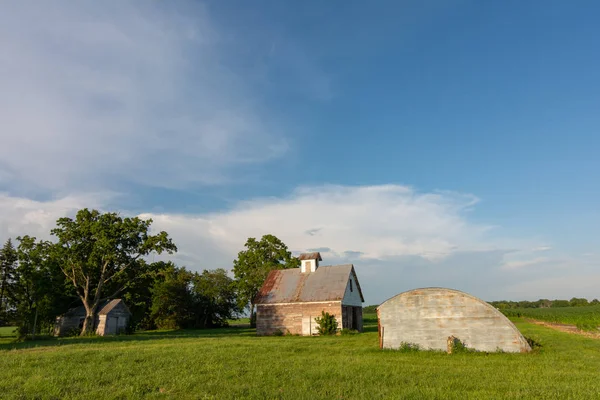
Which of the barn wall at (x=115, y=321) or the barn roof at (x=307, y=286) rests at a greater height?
the barn roof at (x=307, y=286)

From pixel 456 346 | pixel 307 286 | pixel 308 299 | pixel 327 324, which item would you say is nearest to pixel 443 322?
pixel 456 346

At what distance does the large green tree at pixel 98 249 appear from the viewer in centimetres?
4494

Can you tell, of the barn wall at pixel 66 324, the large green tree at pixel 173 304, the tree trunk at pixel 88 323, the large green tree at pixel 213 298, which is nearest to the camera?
the tree trunk at pixel 88 323

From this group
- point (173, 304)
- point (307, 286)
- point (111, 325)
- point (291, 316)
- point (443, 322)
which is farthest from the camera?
point (173, 304)

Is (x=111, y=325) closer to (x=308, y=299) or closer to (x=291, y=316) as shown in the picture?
(x=291, y=316)

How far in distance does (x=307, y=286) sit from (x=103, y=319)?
79.5 feet

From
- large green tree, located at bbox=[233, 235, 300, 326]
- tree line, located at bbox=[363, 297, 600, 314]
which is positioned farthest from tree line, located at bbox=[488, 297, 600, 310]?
large green tree, located at bbox=[233, 235, 300, 326]

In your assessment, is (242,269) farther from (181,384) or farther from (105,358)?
(181,384)

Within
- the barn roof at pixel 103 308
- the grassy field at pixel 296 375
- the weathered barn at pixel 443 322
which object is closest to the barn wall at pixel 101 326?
the barn roof at pixel 103 308

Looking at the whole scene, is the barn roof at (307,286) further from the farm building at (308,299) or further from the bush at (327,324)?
the bush at (327,324)

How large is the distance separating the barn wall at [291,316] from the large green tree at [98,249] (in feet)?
49.5

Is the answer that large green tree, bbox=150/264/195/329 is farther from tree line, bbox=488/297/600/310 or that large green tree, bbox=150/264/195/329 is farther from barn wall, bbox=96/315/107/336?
tree line, bbox=488/297/600/310

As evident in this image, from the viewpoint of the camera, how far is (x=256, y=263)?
6512 centimetres

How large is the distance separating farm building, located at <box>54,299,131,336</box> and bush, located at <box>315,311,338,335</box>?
25.1m
